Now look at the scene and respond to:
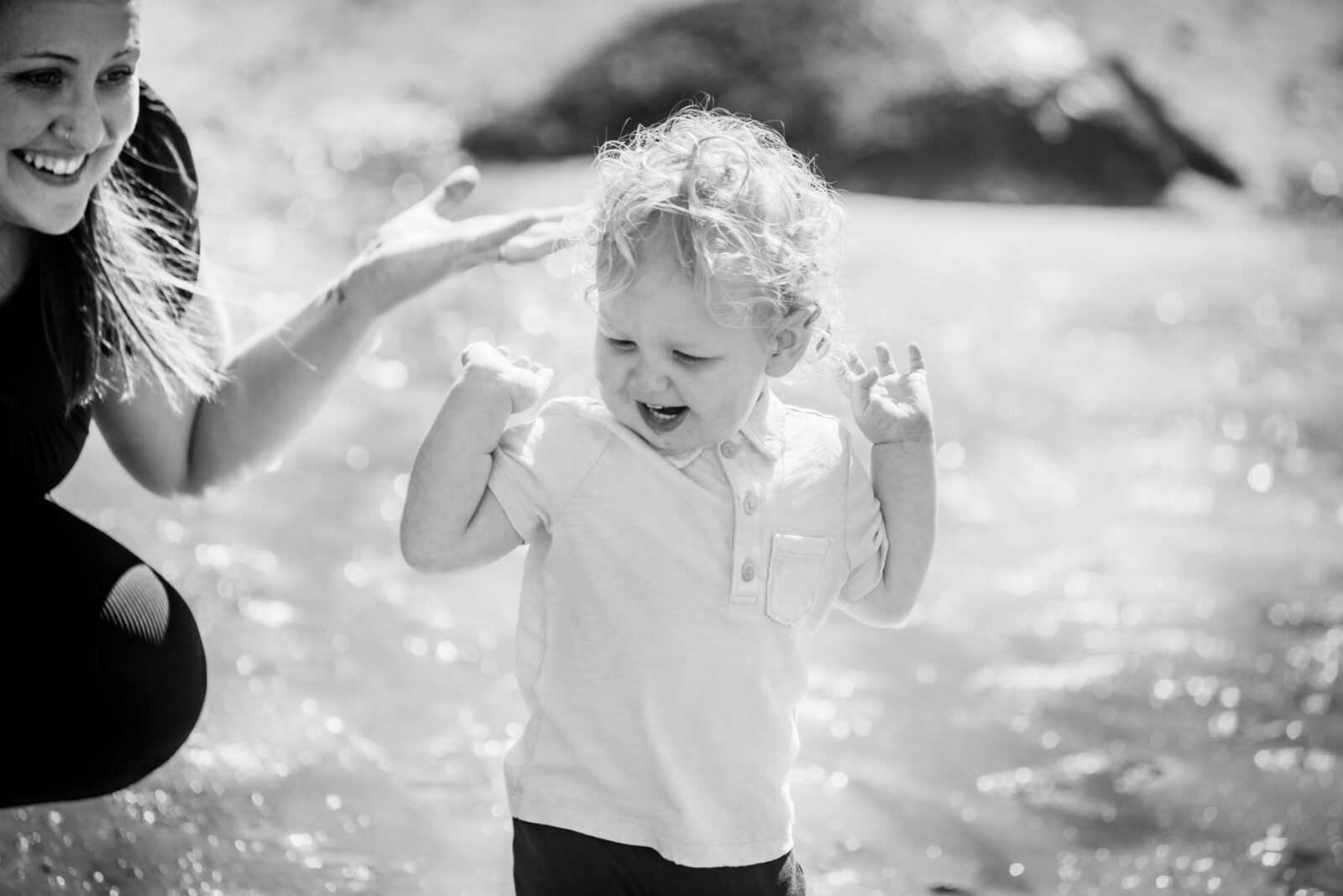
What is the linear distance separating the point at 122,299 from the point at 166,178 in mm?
251

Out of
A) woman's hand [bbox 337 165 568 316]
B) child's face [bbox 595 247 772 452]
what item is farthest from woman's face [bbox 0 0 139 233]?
child's face [bbox 595 247 772 452]

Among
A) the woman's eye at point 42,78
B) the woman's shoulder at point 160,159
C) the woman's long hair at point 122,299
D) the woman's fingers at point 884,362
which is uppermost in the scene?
the woman's eye at point 42,78

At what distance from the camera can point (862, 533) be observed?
1742mm

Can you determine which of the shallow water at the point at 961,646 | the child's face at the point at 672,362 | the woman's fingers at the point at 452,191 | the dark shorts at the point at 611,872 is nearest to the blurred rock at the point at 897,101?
the shallow water at the point at 961,646


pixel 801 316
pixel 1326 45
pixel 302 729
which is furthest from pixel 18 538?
pixel 1326 45

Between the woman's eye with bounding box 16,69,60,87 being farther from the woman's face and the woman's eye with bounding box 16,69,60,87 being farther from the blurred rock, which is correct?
the blurred rock

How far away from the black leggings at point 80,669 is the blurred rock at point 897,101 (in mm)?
3997

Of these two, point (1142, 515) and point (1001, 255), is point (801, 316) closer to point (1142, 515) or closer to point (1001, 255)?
point (1142, 515)

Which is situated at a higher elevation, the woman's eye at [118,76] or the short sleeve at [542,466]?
the woman's eye at [118,76]

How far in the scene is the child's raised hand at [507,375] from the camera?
162 centimetres

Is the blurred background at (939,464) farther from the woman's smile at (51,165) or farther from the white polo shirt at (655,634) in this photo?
the woman's smile at (51,165)

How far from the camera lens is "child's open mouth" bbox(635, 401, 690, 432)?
1647 mm

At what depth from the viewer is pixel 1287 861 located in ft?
7.92

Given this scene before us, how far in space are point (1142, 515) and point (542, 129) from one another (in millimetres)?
3023
